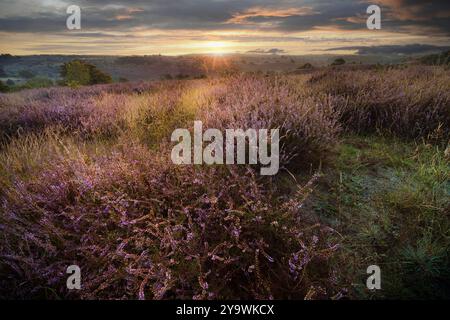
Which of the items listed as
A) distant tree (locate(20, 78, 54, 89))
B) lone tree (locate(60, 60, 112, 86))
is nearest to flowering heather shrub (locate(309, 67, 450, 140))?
lone tree (locate(60, 60, 112, 86))

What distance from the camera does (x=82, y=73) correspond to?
57.7 feet

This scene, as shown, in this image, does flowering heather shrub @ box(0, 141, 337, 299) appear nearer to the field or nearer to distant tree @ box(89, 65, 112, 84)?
the field

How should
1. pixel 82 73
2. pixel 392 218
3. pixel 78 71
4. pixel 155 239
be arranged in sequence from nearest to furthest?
pixel 155 239
pixel 392 218
pixel 78 71
pixel 82 73

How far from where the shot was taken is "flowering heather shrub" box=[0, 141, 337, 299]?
6.23 ft

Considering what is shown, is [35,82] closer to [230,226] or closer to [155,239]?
[155,239]

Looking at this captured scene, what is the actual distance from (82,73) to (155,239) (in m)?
17.6

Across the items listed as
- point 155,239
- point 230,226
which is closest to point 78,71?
point 155,239

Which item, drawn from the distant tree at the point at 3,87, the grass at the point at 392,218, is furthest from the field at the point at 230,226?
the distant tree at the point at 3,87

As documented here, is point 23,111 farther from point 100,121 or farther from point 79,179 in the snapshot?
point 79,179

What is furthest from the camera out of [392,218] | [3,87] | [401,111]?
[3,87]

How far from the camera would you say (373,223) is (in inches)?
95.5

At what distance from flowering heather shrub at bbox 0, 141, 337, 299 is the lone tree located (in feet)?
45.5
